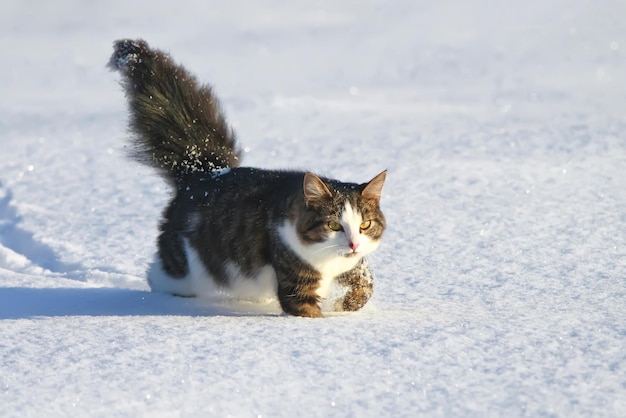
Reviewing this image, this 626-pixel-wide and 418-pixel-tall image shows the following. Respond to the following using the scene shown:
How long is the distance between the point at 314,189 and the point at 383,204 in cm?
233

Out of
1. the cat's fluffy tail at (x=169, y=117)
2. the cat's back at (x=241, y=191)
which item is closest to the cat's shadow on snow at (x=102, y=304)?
the cat's back at (x=241, y=191)

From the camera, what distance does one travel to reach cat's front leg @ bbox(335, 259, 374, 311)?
150 inches

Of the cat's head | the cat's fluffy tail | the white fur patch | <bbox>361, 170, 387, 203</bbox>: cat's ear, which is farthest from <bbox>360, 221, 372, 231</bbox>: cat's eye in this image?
the cat's fluffy tail

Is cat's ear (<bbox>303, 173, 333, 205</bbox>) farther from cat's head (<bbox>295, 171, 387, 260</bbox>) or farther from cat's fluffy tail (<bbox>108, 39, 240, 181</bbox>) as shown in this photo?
cat's fluffy tail (<bbox>108, 39, 240, 181</bbox>)

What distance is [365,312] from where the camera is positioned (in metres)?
3.79

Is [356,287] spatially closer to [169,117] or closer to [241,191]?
[241,191]

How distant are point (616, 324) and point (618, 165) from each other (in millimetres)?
3216

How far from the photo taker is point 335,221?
3570mm

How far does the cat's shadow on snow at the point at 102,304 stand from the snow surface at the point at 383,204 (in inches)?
0.8

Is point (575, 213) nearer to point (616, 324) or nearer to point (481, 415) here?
point (616, 324)

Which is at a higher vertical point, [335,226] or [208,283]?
[335,226]

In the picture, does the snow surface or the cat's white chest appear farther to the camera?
the cat's white chest

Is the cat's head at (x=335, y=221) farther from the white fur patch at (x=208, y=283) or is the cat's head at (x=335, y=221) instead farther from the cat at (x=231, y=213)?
the white fur patch at (x=208, y=283)

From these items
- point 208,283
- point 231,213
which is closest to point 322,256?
point 231,213
